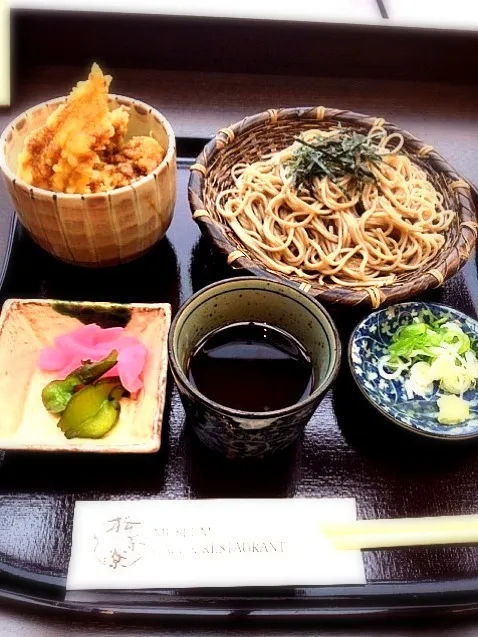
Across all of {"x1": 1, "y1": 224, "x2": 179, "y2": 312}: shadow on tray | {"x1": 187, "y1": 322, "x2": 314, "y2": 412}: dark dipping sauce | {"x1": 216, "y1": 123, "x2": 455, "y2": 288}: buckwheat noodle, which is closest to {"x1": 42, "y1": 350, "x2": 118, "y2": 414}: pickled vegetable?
{"x1": 187, "y1": 322, "x2": 314, "y2": 412}: dark dipping sauce

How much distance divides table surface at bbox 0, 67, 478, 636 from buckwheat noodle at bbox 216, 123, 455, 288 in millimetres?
342

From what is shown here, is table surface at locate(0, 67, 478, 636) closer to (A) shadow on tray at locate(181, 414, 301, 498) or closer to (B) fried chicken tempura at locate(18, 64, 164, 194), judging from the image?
(B) fried chicken tempura at locate(18, 64, 164, 194)

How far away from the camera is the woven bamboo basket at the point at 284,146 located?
146 centimetres

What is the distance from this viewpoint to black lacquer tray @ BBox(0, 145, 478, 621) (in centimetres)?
110

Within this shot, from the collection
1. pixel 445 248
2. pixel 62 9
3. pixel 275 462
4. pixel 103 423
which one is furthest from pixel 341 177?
pixel 62 9

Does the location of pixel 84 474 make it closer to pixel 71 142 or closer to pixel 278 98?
pixel 71 142

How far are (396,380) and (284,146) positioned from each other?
97cm

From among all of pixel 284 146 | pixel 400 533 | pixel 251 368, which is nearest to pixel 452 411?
pixel 400 533

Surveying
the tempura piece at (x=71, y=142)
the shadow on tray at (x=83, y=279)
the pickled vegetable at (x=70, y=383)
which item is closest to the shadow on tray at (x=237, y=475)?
the pickled vegetable at (x=70, y=383)

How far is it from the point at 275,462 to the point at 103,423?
395 millimetres

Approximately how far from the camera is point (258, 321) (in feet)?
4.46

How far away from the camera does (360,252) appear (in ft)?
5.84

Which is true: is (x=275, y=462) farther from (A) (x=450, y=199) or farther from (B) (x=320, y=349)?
(A) (x=450, y=199)

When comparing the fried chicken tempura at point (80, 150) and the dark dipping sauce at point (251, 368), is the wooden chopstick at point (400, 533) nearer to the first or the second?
the dark dipping sauce at point (251, 368)
